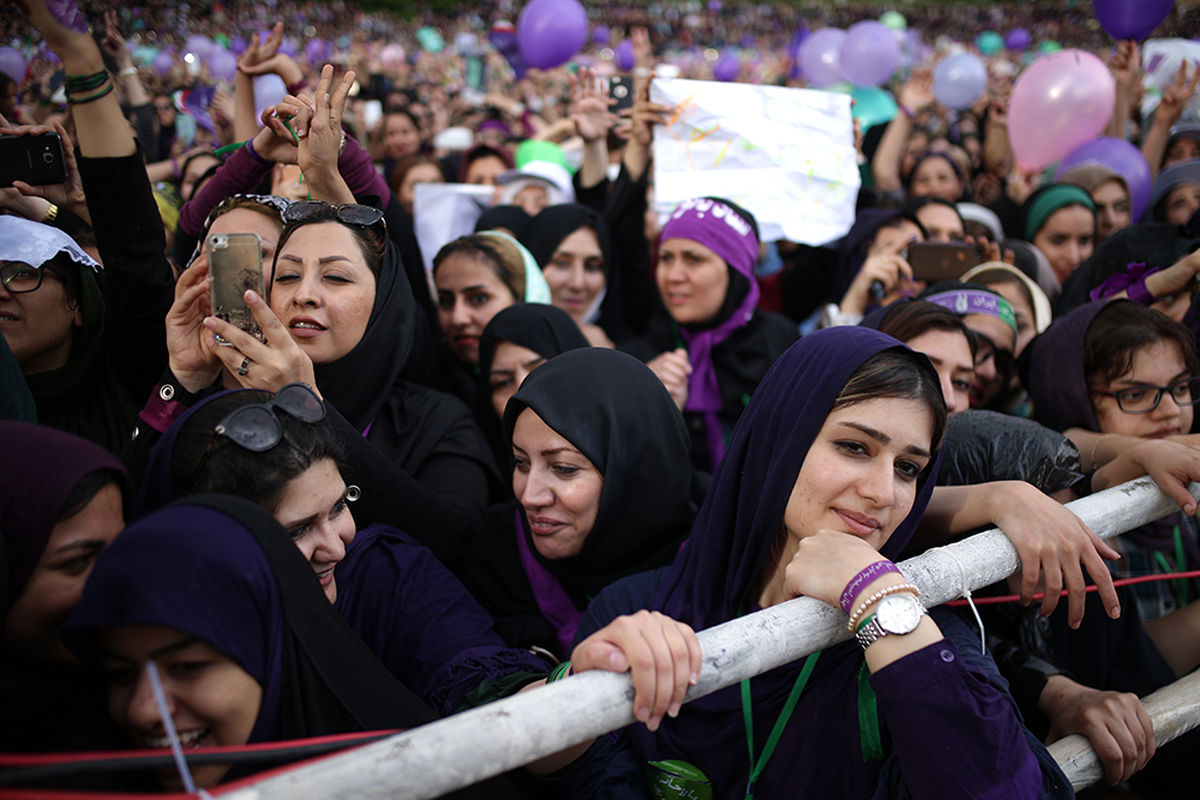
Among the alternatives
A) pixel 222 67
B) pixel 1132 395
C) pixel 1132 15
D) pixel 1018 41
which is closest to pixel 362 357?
pixel 1132 395

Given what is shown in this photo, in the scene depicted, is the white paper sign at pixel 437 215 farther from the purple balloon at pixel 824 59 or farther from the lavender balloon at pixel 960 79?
the lavender balloon at pixel 960 79

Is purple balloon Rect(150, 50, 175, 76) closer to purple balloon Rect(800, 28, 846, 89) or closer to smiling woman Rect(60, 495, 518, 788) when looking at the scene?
purple balloon Rect(800, 28, 846, 89)

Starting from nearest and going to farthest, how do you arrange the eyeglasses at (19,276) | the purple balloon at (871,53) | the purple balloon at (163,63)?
the eyeglasses at (19,276), the purple balloon at (871,53), the purple balloon at (163,63)

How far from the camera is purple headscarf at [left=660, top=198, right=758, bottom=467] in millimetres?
3598

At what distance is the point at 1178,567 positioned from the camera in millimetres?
2297

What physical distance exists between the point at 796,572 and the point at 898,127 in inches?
210

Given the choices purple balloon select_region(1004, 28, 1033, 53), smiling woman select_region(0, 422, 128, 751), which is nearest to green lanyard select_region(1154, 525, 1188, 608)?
smiling woman select_region(0, 422, 128, 751)

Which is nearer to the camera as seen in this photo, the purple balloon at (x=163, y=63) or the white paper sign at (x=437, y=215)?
the white paper sign at (x=437, y=215)

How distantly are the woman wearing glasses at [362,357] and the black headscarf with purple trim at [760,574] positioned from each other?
810 mm

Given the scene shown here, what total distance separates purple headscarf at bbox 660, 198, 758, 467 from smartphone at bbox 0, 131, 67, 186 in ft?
7.74

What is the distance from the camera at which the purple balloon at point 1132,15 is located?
499cm

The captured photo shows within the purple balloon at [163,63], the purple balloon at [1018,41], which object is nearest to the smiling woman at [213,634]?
the purple balloon at [163,63]

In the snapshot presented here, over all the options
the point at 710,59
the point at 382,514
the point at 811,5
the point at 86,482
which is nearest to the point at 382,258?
the point at 382,514

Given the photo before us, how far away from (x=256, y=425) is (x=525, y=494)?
2.51 ft
